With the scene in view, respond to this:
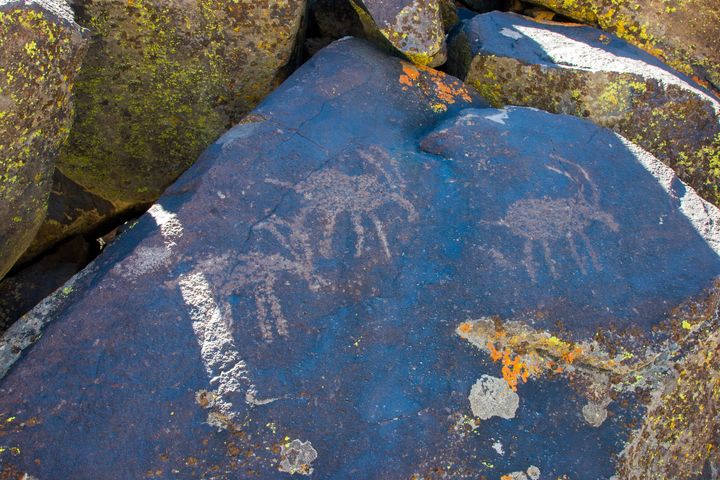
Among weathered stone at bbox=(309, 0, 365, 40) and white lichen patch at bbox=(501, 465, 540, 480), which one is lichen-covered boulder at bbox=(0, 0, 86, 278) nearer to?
weathered stone at bbox=(309, 0, 365, 40)

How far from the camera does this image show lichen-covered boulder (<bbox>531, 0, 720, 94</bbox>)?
3.67 metres

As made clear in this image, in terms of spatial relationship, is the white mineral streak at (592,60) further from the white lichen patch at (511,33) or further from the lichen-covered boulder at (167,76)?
the lichen-covered boulder at (167,76)

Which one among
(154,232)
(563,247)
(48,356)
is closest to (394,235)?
(563,247)

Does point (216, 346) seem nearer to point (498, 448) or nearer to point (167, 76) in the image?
point (498, 448)

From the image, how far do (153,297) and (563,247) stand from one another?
4.56 feet

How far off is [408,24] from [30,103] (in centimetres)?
151

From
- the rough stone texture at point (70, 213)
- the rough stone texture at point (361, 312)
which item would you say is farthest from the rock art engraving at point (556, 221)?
the rough stone texture at point (70, 213)

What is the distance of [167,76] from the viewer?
130 inches

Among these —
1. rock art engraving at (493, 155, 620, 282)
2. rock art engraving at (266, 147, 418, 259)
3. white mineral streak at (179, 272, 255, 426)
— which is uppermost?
rock art engraving at (493, 155, 620, 282)

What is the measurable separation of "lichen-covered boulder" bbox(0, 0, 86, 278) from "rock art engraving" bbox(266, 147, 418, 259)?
80 cm

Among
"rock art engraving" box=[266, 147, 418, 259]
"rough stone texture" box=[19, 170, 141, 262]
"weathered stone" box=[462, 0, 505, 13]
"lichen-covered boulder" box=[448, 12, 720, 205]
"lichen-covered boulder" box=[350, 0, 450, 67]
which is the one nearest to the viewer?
"rock art engraving" box=[266, 147, 418, 259]

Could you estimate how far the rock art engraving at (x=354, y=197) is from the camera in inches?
102

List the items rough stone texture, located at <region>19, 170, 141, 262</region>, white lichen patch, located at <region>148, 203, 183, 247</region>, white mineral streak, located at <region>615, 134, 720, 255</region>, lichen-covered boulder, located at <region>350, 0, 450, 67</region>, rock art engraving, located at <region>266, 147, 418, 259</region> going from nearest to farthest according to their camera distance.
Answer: white lichen patch, located at <region>148, 203, 183, 247</region> < rock art engraving, located at <region>266, 147, 418, 259</region> < white mineral streak, located at <region>615, 134, 720, 255</region> < lichen-covered boulder, located at <region>350, 0, 450, 67</region> < rough stone texture, located at <region>19, 170, 141, 262</region>

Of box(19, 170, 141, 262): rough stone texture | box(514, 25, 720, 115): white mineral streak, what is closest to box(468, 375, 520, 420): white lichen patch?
box(514, 25, 720, 115): white mineral streak
